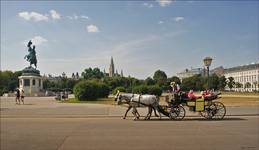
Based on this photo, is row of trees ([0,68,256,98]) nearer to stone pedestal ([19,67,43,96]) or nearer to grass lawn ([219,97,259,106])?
stone pedestal ([19,67,43,96])

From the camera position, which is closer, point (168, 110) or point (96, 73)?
point (168, 110)

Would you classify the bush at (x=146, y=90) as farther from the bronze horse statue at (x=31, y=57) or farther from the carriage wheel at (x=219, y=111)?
the bronze horse statue at (x=31, y=57)

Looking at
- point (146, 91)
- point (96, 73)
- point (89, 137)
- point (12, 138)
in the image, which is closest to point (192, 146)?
point (89, 137)

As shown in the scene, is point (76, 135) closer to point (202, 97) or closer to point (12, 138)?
point (12, 138)

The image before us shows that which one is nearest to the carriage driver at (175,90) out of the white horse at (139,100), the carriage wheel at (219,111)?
the white horse at (139,100)

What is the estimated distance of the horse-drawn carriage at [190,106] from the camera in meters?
20.9

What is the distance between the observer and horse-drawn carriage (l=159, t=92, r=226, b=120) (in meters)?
20.9

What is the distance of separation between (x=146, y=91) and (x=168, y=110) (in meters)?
32.0

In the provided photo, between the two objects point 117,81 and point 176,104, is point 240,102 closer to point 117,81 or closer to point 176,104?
point 176,104

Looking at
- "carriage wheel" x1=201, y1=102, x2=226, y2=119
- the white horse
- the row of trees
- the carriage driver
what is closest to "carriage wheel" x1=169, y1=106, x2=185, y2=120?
the carriage driver

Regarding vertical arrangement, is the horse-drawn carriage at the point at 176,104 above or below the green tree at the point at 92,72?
below

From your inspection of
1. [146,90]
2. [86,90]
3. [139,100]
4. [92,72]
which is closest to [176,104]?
[139,100]

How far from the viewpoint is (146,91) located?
2094 inches

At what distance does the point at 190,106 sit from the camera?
69.2ft
